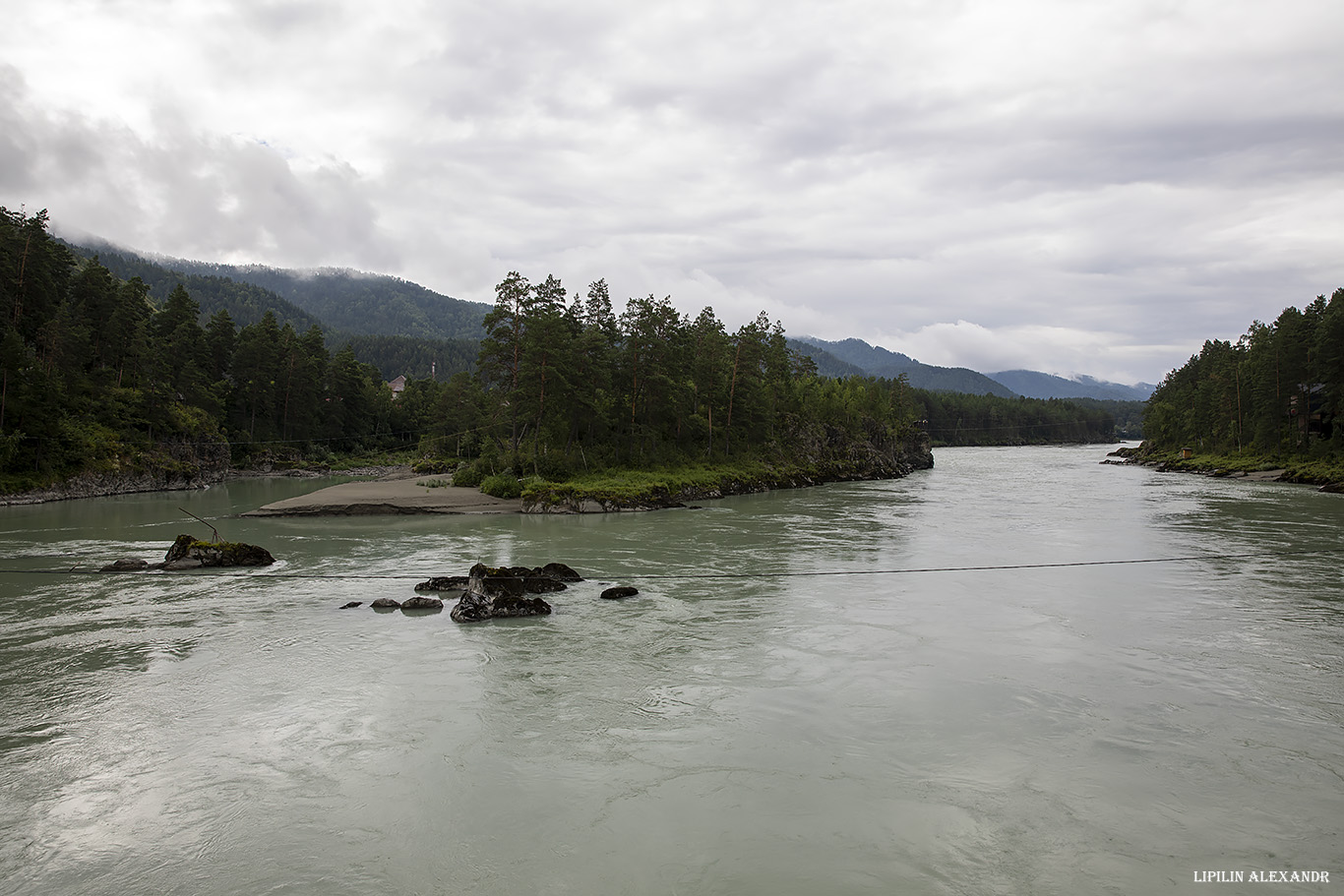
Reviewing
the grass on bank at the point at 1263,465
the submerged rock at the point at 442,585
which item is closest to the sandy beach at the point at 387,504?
the submerged rock at the point at 442,585

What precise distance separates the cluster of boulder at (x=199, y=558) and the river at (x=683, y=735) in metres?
1.11

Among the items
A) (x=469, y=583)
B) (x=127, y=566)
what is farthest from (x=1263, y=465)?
(x=127, y=566)

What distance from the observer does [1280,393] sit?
66.8 meters

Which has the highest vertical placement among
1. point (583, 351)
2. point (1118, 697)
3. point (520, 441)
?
point (583, 351)

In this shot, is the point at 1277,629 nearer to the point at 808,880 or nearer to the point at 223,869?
the point at 808,880

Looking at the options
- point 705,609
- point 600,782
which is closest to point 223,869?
point 600,782

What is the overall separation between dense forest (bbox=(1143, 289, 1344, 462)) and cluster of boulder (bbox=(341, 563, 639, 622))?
6681 cm

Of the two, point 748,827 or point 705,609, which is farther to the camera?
point 705,609

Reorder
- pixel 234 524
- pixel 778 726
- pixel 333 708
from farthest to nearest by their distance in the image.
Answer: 1. pixel 234 524
2. pixel 333 708
3. pixel 778 726

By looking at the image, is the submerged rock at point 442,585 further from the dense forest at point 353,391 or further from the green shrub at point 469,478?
the green shrub at point 469,478

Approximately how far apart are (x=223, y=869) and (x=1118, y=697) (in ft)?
42.2

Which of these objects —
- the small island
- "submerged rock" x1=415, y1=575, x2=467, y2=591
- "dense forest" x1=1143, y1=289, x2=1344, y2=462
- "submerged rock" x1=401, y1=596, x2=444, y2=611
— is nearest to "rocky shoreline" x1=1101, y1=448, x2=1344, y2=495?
"dense forest" x1=1143, y1=289, x2=1344, y2=462

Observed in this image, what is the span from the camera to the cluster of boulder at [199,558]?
2252cm

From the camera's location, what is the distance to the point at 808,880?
687 centimetres
